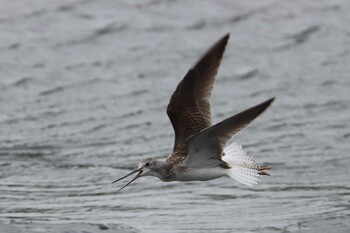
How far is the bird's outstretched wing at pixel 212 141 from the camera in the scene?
30.6 ft

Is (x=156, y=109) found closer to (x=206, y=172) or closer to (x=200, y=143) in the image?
(x=206, y=172)

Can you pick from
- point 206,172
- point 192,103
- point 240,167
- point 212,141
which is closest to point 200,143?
point 212,141

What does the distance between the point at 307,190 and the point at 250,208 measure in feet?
3.78

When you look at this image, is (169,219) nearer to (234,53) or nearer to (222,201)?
(222,201)

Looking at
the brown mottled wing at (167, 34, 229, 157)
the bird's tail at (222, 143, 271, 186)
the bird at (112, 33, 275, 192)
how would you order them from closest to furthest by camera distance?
1. the bird at (112, 33, 275, 192)
2. the bird's tail at (222, 143, 271, 186)
3. the brown mottled wing at (167, 34, 229, 157)

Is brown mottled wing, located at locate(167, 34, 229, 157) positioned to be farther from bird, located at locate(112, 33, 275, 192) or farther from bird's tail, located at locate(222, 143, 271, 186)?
bird's tail, located at locate(222, 143, 271, 186)

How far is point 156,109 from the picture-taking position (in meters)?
16.4

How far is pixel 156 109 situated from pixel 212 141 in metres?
6.48

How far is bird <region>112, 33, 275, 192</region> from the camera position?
9977 millimetres

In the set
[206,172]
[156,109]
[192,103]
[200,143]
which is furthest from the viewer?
[156,109]

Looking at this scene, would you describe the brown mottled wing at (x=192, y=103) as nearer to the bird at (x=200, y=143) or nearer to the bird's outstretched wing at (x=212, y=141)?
the bird at (x=200, y=143)

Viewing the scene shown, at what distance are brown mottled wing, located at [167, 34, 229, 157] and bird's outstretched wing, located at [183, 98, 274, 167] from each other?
0.40m

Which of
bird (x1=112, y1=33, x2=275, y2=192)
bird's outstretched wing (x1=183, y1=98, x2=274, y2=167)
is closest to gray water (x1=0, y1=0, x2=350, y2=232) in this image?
bird (x1=112, y1=33, x2=275, y2=192)

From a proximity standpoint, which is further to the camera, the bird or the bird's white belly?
the bird's white belly
